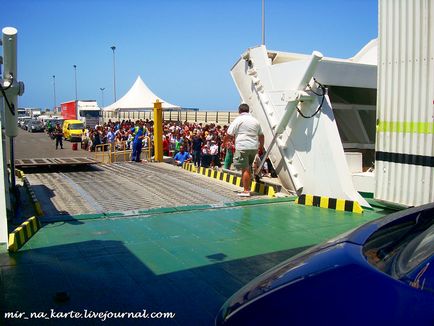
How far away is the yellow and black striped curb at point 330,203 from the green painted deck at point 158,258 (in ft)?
0.54

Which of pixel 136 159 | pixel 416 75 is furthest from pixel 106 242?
pixel 136 159

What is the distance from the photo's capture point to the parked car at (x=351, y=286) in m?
1.49

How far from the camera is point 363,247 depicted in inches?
78.5

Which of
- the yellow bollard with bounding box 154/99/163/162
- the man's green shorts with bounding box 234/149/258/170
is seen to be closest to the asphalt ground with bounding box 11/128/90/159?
the yellow bollard with bounding box 154/99/163/162

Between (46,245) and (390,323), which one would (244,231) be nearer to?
(46,245)

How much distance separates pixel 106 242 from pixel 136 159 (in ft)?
29.8

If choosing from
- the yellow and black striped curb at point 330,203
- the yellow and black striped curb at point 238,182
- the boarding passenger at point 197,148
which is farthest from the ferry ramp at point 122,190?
the boarding passenger at point 197,148

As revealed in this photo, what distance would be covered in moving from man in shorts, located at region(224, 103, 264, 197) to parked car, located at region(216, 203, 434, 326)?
5.70m

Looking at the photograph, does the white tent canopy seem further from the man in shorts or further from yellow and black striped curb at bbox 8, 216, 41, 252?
yellow and black striped curb at bbox 8, 216, 41, 252

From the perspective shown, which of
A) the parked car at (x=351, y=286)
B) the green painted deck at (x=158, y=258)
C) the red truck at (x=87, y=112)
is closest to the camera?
the parked car at (x=351, y=286)

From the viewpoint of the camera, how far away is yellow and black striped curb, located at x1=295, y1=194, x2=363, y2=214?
22.7 feet

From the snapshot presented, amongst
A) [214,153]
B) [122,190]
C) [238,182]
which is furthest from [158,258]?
[214,153]

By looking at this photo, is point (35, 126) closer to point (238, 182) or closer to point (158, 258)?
point (238, 182)

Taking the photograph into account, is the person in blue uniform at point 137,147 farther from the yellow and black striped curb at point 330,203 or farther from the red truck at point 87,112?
the red truck at point 87,112
